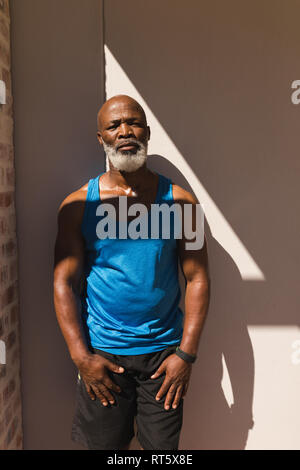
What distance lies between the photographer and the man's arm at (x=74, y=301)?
174cm

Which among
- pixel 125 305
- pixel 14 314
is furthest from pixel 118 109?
pixel 14 314

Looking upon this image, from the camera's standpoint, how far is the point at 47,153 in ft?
6.92

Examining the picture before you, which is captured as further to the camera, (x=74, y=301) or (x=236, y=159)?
(x=236, y=159)

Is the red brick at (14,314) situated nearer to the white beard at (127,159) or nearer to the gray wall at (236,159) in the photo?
the white beard at (127,159)

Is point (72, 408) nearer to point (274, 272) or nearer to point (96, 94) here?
point (274, 272)

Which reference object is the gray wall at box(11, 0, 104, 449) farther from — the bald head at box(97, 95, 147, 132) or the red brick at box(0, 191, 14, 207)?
the bald head at box(97, 95, 147, 132)

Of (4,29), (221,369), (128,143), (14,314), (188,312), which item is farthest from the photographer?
(221,369)

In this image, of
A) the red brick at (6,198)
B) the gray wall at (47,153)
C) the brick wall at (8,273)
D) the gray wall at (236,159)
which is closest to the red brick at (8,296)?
the brick wall at (8,273)

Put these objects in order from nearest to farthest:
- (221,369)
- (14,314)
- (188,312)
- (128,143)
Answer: (128,143) < (188,312) < (14,314) < (221,369)

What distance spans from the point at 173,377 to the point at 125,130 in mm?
1180

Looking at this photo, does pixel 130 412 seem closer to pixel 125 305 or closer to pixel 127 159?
pixel 125 305

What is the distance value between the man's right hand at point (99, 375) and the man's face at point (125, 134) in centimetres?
91

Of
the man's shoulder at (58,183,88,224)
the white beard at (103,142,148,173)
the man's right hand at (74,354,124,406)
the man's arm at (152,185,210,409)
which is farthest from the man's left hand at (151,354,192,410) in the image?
the white beard at (103,142,148,173)

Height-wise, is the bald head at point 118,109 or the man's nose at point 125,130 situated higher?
the bald head at point 118,109
